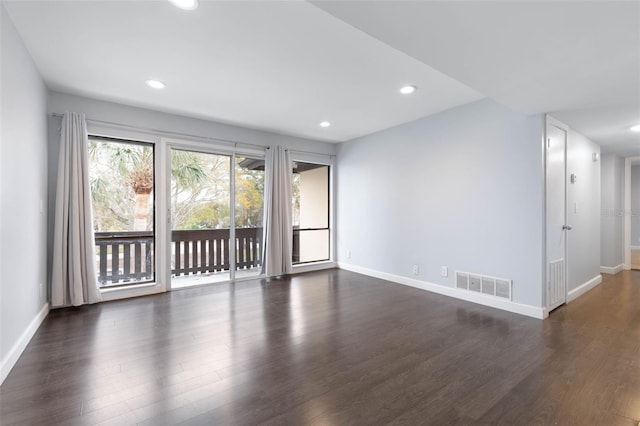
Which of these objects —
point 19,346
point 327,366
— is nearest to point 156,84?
point 19,346

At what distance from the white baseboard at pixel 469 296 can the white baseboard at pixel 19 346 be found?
439 centimetres

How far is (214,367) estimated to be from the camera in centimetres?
220

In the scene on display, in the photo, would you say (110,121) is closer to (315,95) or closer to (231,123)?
(231,123)

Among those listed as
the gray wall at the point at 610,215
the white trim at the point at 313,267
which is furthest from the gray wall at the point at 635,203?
the white trim at the point at 313,267

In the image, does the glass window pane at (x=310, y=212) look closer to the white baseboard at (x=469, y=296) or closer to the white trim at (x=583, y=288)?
the white baseboard at (x=469, y=296)

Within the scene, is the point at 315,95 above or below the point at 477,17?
above

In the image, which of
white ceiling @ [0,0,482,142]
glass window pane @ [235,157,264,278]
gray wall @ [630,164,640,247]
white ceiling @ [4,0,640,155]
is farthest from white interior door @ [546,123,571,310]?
glass window pane @ [235,157,264,278]

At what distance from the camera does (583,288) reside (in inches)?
163

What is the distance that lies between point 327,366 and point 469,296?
247 centimetres

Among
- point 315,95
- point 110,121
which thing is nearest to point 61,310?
point 110,121

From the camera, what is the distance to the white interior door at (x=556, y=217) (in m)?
3.31

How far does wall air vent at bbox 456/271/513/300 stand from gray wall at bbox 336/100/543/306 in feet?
0.25

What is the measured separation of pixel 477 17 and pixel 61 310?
488 cm

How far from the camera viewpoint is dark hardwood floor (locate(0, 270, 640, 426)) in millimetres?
1704
